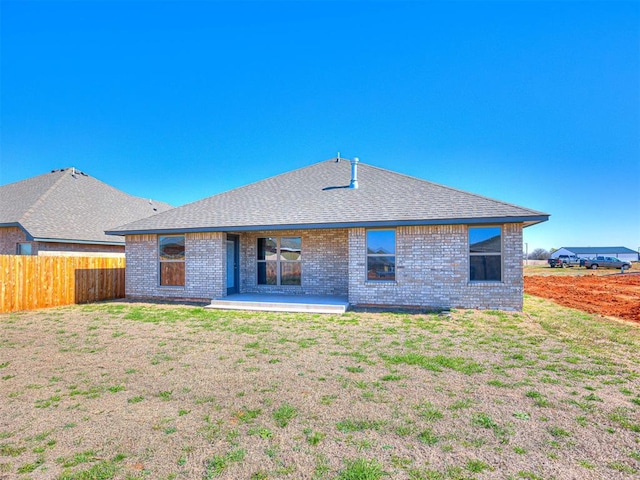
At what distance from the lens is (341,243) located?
1202 centimetres

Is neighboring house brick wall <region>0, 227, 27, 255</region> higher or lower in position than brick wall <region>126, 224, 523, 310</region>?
higher

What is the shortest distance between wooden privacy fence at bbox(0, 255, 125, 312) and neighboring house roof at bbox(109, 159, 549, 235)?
5.95ft

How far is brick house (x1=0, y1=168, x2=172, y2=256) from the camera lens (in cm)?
1413

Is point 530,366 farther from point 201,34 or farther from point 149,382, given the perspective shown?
point 201,34

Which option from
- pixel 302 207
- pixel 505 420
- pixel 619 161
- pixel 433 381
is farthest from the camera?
pixel 619 161

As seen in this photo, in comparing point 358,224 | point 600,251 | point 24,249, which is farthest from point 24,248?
point 600,251

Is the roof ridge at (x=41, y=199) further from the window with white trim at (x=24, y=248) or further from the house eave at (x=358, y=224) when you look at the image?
the house eave at (x=358, y=224)

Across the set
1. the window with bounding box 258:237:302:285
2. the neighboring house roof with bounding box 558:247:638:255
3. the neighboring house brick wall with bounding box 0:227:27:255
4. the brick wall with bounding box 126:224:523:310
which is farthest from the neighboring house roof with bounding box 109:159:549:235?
the neighboring house roof with bounding box 558:247:638:255

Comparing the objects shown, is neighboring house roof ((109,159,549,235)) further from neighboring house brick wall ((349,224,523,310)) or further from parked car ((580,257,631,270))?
parked car ((580,257,631,270))

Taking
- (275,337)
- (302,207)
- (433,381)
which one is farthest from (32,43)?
(433,381)

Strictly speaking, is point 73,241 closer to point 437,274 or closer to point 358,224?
point 358,224

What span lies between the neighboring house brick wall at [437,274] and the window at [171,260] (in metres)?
6.62

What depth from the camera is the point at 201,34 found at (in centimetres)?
1204

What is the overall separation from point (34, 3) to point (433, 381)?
48.3 feet
